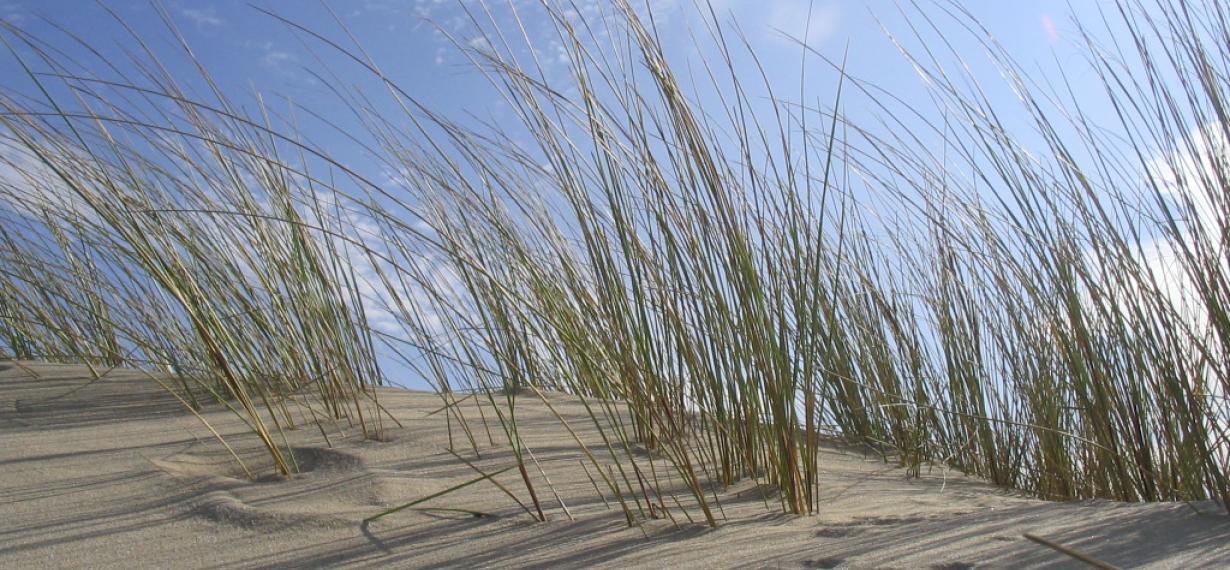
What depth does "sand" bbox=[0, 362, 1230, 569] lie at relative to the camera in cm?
109

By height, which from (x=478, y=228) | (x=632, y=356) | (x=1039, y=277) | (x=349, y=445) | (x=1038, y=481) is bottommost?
(x=1038, y=481)

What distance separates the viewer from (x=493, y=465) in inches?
65.7

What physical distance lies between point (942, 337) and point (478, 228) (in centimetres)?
127

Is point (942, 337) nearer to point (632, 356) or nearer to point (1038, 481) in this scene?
point (1038, 481)

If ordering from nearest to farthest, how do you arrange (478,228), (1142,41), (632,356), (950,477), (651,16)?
(632,356), (651,16), (1142,41), (950,477), (478,228)

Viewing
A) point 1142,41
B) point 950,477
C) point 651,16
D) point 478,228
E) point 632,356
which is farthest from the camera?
point 478,228

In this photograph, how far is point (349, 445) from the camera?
183 cm

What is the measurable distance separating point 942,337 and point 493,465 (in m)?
1.38

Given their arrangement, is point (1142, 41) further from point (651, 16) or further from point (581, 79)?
point (581, 79)

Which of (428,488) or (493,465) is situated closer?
(428,488)

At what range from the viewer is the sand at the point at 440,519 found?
1.09m

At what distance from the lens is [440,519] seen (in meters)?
1.36

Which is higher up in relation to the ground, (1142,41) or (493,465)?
(1142,41)

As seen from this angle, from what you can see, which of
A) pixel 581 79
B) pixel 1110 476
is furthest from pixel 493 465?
pixel 1110 476
